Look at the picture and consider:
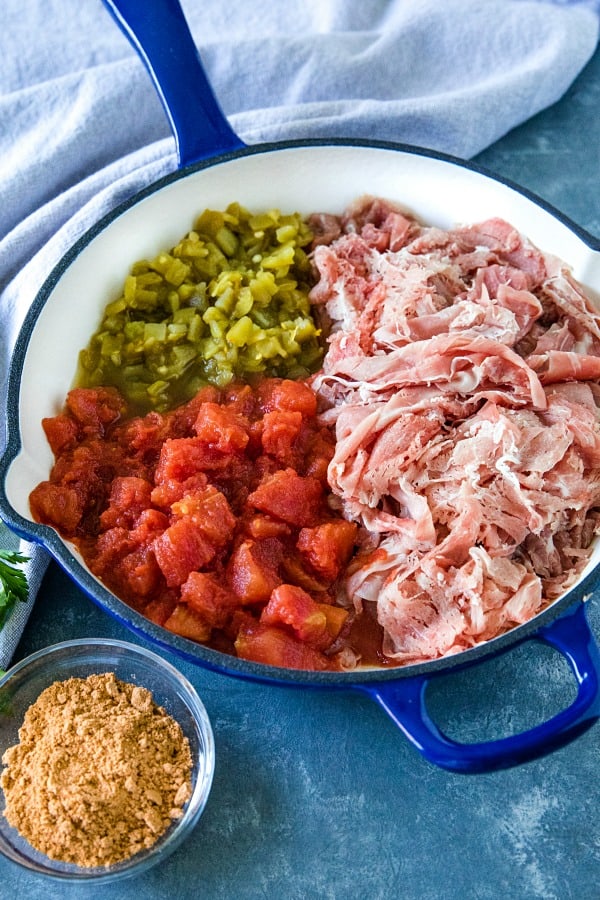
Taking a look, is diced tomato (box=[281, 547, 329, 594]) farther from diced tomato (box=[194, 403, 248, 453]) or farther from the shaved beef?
diced tomato (box=[194, 403, 248, 453])

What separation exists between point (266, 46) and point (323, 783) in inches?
124

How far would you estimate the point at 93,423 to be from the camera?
332 centimetres

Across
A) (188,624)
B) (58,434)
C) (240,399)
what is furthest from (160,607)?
(240,399)

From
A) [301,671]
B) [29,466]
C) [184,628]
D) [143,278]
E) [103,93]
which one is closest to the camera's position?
[301,671]

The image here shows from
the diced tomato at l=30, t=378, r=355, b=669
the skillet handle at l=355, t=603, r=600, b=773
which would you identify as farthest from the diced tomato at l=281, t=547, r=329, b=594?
the skillet handle at l=355, t=603, r=600, b=773

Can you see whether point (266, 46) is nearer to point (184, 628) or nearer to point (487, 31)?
point (487, 31)

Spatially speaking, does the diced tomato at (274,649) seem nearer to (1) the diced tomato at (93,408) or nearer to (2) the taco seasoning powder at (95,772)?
(2) the taco seasoning powder at (95,772)

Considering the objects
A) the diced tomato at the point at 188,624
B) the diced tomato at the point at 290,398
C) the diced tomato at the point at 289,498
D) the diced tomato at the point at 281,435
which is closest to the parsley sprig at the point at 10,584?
the diced tomato at the point at 188,624

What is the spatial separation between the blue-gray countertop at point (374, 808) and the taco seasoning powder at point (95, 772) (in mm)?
→ 208

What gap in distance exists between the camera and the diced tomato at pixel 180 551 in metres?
2.87

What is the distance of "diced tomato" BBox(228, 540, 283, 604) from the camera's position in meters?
2.84

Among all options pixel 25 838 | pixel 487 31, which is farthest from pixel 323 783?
pixel 487 31

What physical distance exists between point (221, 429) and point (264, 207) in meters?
1.20

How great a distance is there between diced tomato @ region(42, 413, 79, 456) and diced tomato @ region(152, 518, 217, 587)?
1.89 ft
